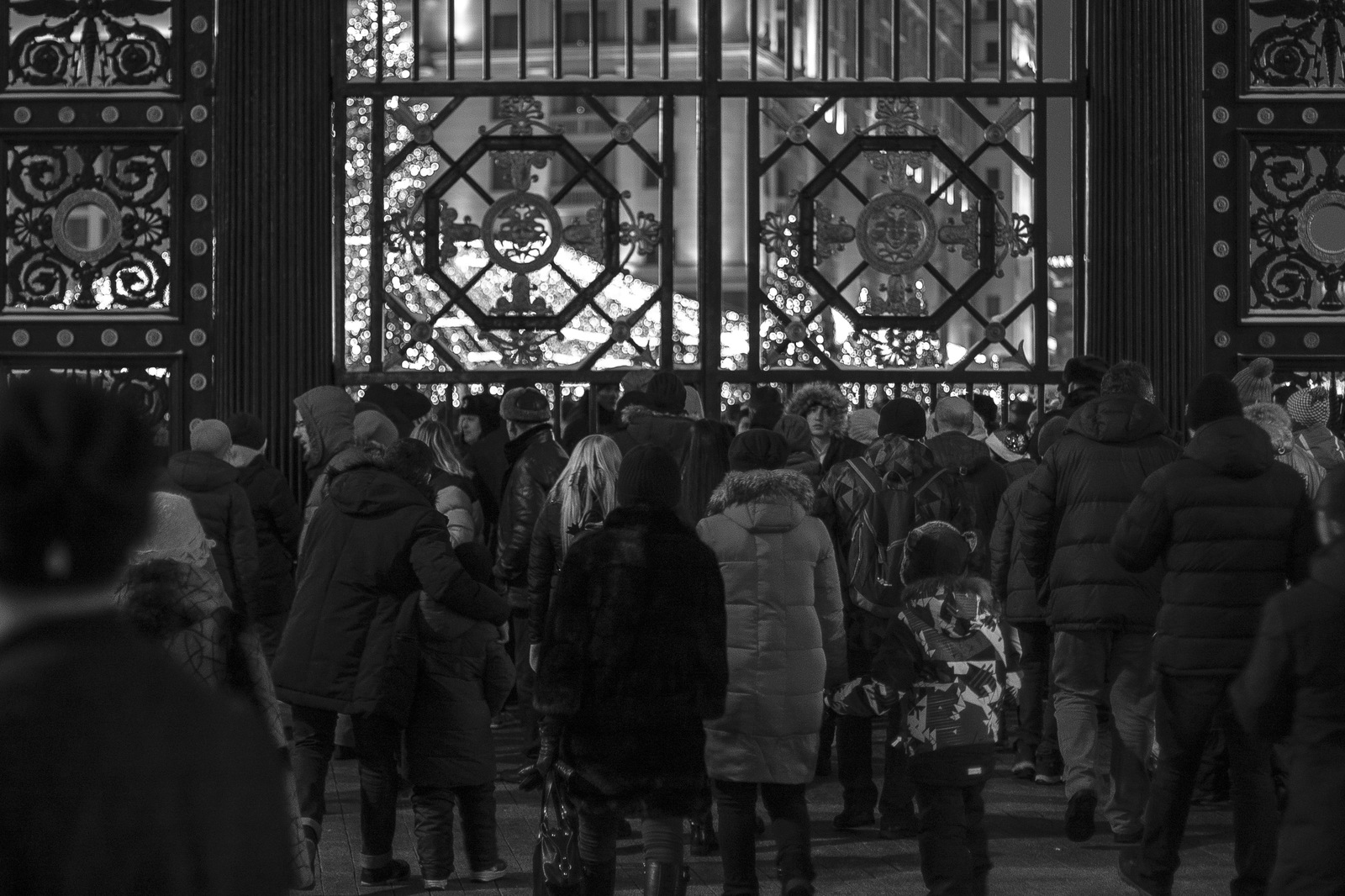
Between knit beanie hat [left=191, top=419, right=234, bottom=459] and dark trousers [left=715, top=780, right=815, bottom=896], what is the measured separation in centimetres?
286

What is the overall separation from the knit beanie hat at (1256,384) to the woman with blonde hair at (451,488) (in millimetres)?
3218

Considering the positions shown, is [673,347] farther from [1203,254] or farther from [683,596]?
[683,596]

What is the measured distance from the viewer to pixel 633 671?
5.13 meters

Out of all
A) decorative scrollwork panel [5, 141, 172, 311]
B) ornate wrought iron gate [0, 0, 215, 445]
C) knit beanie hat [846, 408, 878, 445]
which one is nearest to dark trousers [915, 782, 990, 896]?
knit beanie hat [846, 408, 878, 445]

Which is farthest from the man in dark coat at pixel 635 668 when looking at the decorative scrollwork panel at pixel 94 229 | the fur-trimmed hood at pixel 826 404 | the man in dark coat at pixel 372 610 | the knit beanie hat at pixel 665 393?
the decorative scrollwork panel at pixel 94 229

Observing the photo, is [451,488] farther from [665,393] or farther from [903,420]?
[903,420]

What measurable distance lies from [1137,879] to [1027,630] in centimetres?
263

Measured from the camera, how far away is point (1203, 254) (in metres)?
10.8

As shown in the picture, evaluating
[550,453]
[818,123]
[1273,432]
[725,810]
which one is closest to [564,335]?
[818,123]

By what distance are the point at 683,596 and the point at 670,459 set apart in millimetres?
384

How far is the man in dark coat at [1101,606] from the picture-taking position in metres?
6.84

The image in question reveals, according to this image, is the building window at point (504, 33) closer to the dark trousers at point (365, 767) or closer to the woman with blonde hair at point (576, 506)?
the woman with blonde hair at point (576, 506)

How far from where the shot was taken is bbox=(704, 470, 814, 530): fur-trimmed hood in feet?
19.4

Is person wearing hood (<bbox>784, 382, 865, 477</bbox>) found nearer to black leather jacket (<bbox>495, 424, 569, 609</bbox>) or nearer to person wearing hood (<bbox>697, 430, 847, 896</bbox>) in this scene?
black leather jacket (<bbox>495, 424, 569, 609</bbox>)
